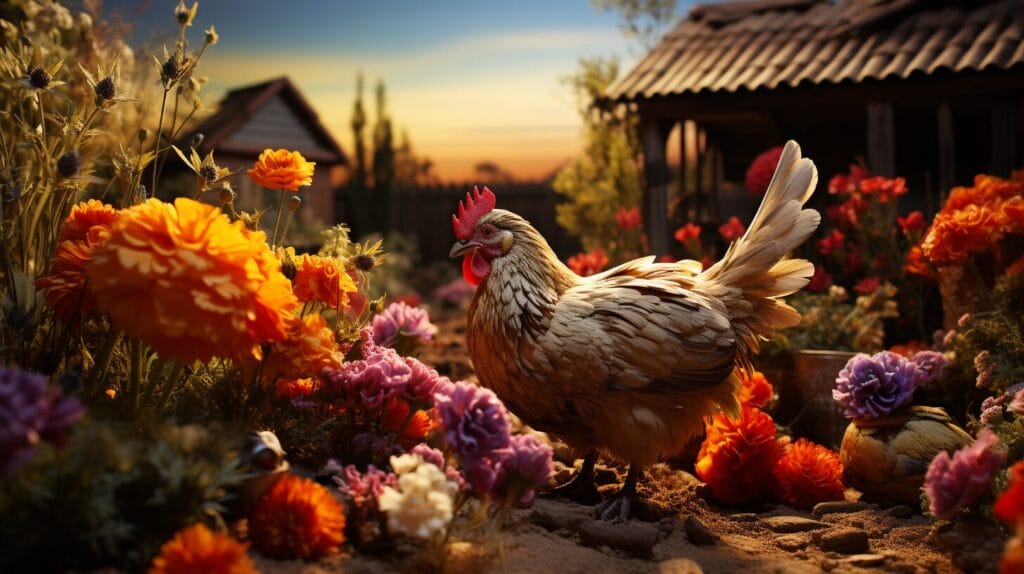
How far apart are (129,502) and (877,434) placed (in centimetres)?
301

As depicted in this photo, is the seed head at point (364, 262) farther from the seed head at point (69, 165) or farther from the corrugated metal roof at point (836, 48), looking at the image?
the corrugated metal roof at point (836, 48)

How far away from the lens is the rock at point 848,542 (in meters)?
2.95

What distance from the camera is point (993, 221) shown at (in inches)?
159

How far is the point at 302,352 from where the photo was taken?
→ 2549mm

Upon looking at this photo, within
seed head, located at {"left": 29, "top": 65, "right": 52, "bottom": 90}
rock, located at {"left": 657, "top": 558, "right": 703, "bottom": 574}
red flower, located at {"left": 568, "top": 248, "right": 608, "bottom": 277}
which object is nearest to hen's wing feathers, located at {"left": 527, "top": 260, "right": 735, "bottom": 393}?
rock, located at {"left": 657, "top": 558, "right": 703, "bottom": 574}

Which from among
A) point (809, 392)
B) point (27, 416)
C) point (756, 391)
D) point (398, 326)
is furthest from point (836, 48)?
point (27, 416)

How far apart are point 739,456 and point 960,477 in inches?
48.9

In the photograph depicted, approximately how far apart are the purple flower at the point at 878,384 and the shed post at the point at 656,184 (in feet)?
11.7

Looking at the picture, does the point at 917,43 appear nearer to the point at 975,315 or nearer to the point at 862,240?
the point at 862,240

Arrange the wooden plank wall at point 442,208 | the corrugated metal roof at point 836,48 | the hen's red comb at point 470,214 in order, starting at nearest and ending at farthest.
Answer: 1. the hen's red comb at point 470,214
2. the corrugated metal roof at point 836,48
3. the wooden plank wall at point 442,208

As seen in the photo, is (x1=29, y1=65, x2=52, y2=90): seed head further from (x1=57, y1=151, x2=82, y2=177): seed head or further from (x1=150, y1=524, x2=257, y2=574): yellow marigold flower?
(x1=150, y1=524, x2=257, y2=574): yellow marigold flower

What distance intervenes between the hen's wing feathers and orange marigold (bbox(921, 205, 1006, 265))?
5.24 ft

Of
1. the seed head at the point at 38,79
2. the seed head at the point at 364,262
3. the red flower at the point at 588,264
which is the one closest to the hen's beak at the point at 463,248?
the seed head at the point at 364,262

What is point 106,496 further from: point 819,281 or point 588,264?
point 819,281
